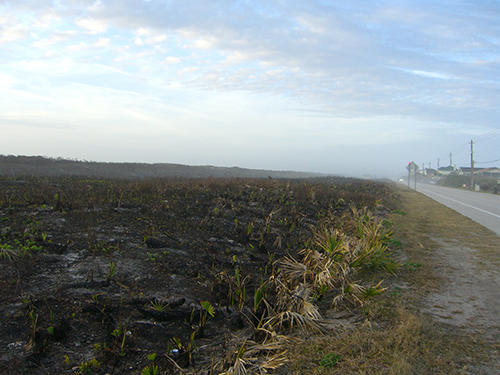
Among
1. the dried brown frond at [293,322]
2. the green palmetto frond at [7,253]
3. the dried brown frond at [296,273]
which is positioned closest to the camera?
the dried brown frond at [293,322]

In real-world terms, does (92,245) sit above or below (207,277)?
above

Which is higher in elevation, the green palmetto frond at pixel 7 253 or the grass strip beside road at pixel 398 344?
the green palmetto frond at pixel 7 253

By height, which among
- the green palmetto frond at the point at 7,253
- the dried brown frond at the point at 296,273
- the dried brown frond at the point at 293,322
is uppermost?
the green palmetto frond at the point at 7,253

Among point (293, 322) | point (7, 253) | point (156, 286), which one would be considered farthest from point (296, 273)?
point (7, 253)

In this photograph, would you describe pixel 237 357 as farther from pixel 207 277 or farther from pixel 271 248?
pixel 271 248

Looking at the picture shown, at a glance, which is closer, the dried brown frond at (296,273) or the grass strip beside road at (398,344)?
the grass strip beside road at (398,344)

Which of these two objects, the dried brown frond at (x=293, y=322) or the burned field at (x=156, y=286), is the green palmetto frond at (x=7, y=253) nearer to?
the burned field at (x=156, y=286)

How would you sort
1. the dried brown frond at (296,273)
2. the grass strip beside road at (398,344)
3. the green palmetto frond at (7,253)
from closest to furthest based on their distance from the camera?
the grass strip beside road at (398,344)
the green palmetto frond at (7,253)
the dried brown frond at (296,273)

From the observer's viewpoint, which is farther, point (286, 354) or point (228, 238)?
point (228, 238)

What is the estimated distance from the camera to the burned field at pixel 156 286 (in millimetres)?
3709

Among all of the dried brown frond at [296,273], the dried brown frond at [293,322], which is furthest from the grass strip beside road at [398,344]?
the dried brown frond at [296,273]

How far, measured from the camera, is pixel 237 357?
3.37 m

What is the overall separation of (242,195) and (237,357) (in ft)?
28.9

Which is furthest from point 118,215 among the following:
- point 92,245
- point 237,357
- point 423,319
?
point 423,319
